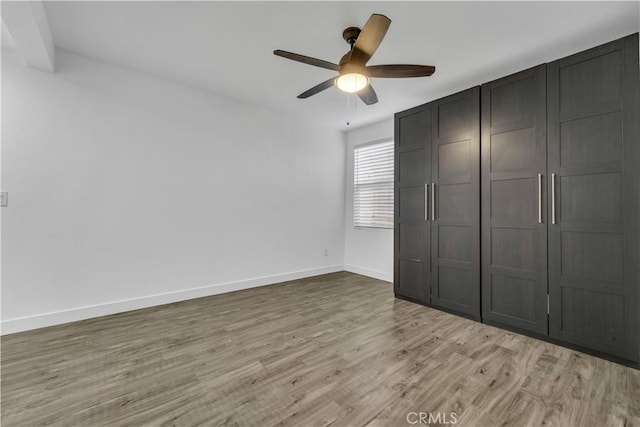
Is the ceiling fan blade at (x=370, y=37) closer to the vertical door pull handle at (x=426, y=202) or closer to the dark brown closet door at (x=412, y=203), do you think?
the dark brown closet door at (x=412, y=203)

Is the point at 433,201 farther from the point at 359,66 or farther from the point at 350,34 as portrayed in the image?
the point at 350,34

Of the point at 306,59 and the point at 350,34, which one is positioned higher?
the point at 350,34

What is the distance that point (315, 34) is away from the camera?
2289 millimetres

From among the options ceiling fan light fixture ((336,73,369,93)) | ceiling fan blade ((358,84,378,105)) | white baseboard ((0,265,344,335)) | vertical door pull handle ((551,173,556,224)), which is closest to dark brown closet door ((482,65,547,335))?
vertical door pull handle ((551,173,556,224))

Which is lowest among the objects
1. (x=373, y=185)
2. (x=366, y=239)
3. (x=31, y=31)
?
(x=366, y=239)

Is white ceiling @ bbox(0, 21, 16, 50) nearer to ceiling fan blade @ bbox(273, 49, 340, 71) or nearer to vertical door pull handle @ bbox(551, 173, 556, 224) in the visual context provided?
ceiling fan blade @ bbox(273, 49, 340, 71)

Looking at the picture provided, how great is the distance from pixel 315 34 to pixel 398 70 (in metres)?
0.77

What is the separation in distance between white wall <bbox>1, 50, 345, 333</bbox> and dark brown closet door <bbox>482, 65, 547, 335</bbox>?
2.69 meters

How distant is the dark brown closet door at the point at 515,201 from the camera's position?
7.82 feet

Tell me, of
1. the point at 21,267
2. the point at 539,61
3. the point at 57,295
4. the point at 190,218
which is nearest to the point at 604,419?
the point at 539,61

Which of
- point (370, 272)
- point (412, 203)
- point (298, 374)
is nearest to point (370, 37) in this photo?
point (412, 203)

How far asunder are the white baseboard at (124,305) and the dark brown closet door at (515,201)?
2.82 metres

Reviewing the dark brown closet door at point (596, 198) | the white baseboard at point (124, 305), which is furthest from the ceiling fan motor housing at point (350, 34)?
the white baseboard at point (124, 305)

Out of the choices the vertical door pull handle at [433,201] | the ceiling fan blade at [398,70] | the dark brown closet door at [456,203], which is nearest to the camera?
the ceiling fan blade at [398,70]
